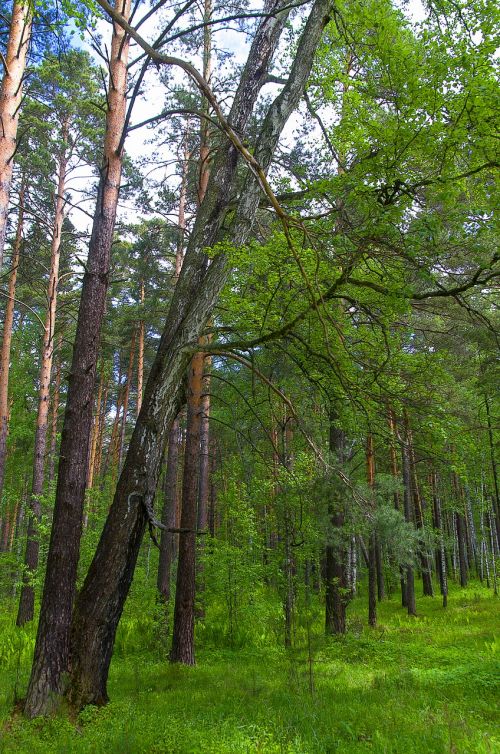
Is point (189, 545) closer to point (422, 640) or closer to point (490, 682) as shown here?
point (490, 682)

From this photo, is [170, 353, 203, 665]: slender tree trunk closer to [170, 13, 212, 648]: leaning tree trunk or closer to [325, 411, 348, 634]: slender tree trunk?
[170, 13, 212, 648]: leaning tree trunk

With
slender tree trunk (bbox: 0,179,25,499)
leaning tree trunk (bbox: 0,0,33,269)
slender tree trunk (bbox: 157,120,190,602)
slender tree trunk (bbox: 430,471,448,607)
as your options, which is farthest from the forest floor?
slender tree trunk (bbox: 430,471,448,607)

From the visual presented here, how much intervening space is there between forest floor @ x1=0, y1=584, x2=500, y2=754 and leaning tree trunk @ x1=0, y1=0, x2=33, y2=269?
439cm

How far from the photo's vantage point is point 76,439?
5.35 meters

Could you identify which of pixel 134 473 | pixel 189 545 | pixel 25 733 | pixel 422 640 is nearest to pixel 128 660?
pixel 189 545

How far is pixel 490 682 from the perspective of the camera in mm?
7051

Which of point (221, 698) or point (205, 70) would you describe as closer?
point (221, 698)

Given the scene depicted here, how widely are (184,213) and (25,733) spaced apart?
42.1ft

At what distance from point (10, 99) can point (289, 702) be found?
23.2ft

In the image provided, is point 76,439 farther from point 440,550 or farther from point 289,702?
point 440,550

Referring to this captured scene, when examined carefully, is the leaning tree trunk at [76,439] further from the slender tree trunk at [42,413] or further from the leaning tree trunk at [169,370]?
the slender tree trunk at [42,413]

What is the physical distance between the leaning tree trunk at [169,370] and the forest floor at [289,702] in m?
0.63

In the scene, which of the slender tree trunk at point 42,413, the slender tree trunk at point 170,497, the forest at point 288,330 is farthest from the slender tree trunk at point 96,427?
the forest at point 288,330

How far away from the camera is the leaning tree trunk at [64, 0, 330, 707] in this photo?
453cm
